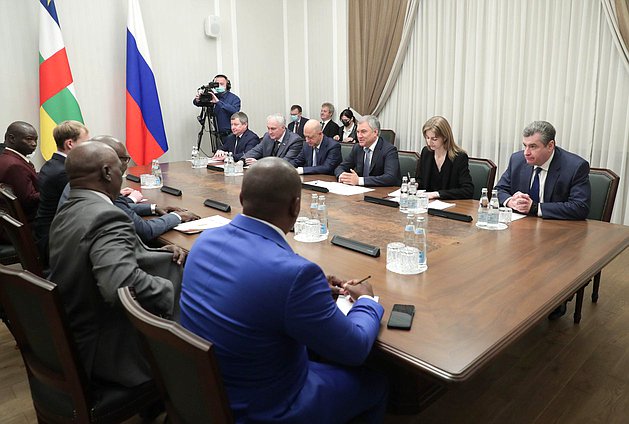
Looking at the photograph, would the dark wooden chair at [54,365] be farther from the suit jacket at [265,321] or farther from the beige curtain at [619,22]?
the beige curtain at [619,22]

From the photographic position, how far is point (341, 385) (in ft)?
4.52

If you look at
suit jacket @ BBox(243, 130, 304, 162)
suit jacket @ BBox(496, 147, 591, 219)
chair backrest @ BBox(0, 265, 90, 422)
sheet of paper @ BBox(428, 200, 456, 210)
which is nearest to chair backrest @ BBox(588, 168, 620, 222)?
suit jacket @ BBox(496, 147, 591, 219)

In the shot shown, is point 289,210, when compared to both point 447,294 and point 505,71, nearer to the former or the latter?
point 447,294

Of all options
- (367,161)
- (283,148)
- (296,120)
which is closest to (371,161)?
(367,161)

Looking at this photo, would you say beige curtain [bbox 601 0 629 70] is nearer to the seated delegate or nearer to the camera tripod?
the seated delegate

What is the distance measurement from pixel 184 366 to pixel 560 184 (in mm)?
2479

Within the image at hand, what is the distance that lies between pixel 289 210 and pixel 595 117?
4536 millimetres

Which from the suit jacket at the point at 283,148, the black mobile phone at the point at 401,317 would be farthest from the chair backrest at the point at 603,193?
the suit jacket at the point at 283,148

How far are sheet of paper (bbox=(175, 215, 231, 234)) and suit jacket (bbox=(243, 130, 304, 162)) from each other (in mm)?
2219

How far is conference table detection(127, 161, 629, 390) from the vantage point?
1286mm

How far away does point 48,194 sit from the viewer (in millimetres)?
2686

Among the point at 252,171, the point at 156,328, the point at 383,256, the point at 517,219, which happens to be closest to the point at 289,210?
the point at 252,171

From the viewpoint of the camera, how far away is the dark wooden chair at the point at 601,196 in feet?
9.34

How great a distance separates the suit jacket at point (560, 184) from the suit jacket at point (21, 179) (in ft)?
10.1
